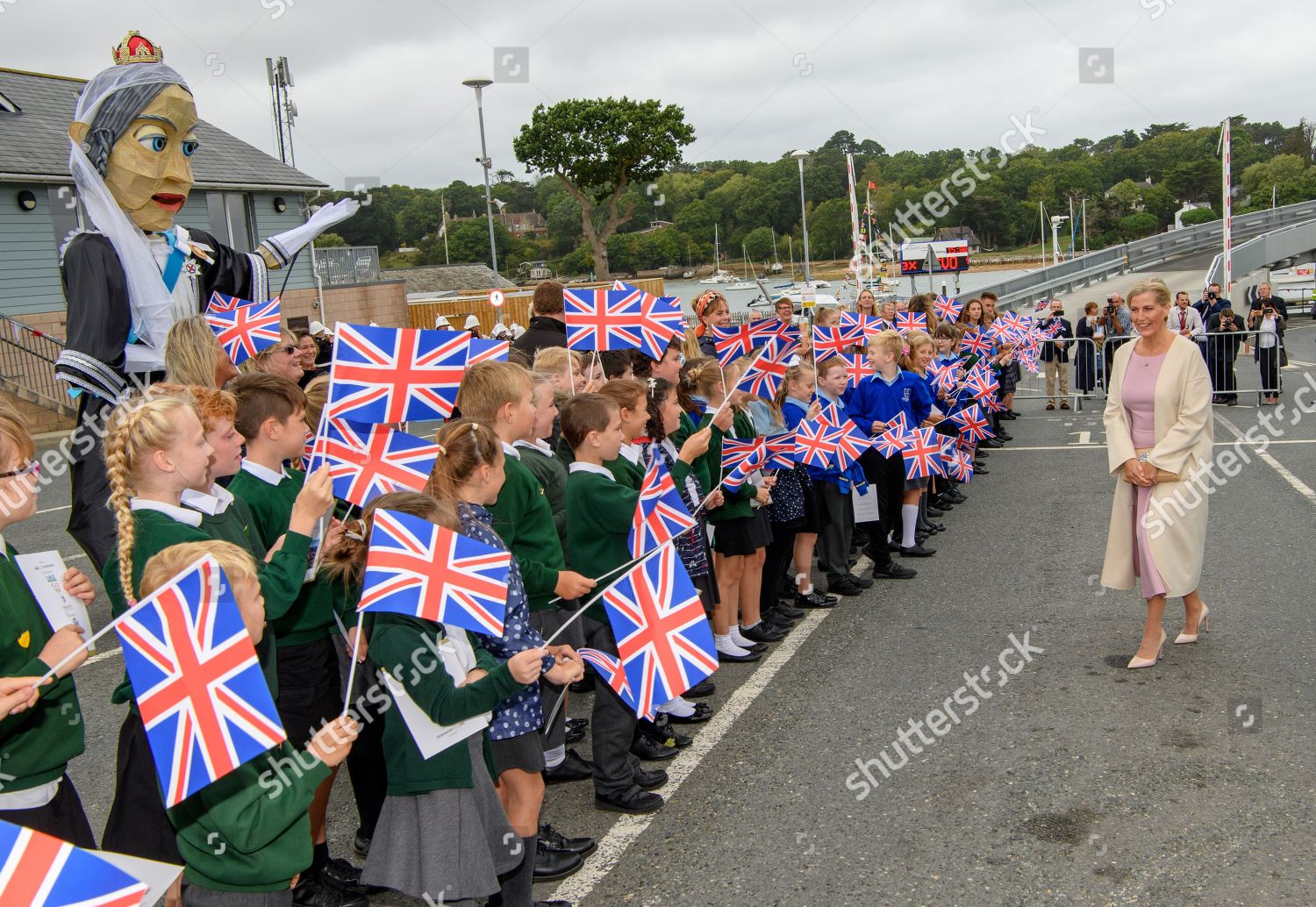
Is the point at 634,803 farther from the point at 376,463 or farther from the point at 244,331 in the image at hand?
the point at 244,331

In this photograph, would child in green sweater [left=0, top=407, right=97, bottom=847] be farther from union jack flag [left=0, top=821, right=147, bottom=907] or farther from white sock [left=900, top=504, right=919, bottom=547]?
white sock [left=900, top=504, right=919, bottom=547]

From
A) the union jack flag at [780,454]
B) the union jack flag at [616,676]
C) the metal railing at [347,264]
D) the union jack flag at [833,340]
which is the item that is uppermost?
the metal railing at [347,264]

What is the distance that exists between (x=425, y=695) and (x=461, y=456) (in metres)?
0.86

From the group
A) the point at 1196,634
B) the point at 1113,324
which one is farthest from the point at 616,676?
the point at 1113,324

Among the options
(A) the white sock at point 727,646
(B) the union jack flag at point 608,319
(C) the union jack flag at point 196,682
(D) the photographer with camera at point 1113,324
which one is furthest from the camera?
(D) the photographer with camera at point 1113,324

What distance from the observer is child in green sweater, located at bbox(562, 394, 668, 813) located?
455 centimetres

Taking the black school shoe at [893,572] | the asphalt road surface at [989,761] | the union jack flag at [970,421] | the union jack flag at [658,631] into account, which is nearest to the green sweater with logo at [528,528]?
the union jack flag at [658,631]

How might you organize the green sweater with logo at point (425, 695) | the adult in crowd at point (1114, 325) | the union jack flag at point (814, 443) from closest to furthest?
the green sweater with logo at point (425, 695) < the union jack flag at point (814, 443) < the adult in crowd at point (1114, 325)

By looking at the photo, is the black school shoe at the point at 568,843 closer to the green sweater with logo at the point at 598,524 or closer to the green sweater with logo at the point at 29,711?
the green sweater with logo at the point at 598,524

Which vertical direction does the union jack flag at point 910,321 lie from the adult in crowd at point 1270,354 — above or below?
above

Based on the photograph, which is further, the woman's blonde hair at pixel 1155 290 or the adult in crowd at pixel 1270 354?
the adult in crowd at pixel 1270 354

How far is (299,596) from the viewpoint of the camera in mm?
3750

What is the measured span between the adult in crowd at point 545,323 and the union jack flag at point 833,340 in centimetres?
186

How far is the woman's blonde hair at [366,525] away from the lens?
3297 mm
